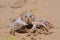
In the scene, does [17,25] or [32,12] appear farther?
[32,12]

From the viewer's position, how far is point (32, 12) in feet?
13.5

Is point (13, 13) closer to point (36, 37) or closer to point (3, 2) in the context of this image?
point (3, 2)

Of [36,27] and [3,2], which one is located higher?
[3,2]

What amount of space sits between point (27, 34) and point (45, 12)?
3.36 feet

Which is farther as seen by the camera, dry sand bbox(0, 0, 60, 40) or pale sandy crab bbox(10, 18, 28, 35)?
pale sandy crab bbox(10, 18, 28, 35)

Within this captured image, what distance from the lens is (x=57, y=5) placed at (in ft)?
14.4

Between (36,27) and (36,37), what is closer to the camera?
(36,37)

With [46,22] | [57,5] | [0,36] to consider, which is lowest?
[0,36]

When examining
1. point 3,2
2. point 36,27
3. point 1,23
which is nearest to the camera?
point 36,27

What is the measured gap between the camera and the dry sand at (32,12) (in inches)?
129

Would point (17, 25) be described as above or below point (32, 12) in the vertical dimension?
below

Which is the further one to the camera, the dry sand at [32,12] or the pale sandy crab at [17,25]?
the pale sandy crab at [17,25]

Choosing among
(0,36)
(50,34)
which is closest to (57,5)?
(50,34)

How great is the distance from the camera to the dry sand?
3.27m
